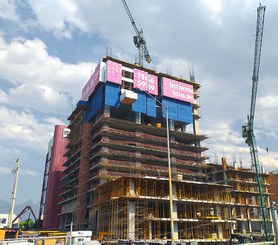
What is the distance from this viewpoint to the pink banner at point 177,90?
10134 centimetres

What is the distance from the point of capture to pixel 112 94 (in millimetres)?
91188

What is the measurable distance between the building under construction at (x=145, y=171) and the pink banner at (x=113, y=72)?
336mm

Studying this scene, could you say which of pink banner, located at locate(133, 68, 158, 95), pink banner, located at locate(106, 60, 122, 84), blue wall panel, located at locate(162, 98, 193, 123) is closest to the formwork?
blue wall panel, located at locate(162, 98, 193, 123)

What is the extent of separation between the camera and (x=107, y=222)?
217ft

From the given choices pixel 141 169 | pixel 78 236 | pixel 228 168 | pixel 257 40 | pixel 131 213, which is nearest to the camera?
pixel 78 236

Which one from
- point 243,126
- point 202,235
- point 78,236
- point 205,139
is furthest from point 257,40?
point 78,236

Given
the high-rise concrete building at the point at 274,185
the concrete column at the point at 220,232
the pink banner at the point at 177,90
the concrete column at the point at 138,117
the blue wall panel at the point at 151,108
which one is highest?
the pink banner at the point at 177,90

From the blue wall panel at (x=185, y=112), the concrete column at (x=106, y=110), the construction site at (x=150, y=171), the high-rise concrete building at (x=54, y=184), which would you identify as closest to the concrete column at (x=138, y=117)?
the construction site at (x=150, y=171)

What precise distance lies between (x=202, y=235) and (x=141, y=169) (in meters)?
27.6

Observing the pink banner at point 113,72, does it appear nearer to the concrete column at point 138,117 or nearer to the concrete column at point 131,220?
the concrete column at point 138,117

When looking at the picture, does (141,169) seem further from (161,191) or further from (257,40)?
Result: (257,40)

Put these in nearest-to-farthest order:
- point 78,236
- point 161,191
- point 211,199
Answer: point 78,236, point 161,191, point 211,199

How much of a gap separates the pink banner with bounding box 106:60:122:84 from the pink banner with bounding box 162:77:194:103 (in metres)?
16.8

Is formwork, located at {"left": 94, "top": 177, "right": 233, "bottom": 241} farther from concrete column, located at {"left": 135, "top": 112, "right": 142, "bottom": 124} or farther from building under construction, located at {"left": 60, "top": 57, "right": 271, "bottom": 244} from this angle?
concrete column, located at {"left": 135, "top": 112, "right": 142, "bottom": 124}
